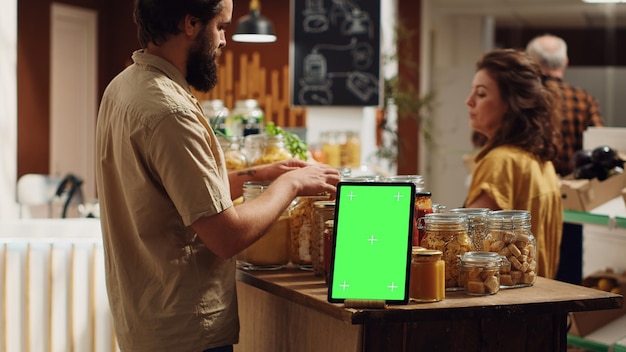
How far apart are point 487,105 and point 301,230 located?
1043 millimetres

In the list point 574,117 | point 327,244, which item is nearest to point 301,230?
point 327,244

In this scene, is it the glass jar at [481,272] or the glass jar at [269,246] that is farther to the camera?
the glass jar at [269,246]

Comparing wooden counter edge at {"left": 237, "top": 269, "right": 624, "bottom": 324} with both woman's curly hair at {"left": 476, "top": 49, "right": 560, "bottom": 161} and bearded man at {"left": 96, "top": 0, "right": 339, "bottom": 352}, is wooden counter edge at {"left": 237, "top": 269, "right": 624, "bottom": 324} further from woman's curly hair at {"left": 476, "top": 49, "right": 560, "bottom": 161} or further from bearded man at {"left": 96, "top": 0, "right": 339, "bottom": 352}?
woman's curly hair at {"left": 476, "top": 49, "right": 560, "bottom": 161}

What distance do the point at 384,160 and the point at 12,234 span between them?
6.71 meters

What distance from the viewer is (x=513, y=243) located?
7.32 ft

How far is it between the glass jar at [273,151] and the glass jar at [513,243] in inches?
34.3

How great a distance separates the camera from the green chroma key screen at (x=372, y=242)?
197 centimetres

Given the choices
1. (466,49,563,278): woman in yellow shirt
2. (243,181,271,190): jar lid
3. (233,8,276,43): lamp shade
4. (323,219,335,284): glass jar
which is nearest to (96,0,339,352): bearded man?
(323,219,335,284): glass jar

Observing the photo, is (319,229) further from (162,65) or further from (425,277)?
(162,65)

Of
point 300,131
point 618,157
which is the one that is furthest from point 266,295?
point 300,131

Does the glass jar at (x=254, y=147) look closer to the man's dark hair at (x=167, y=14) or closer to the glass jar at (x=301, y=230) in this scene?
the glass jar at (x=301, y=230)

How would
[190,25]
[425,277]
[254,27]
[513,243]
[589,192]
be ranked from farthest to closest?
[254,27], [589,192], [513,243], [190,25], [425,277]

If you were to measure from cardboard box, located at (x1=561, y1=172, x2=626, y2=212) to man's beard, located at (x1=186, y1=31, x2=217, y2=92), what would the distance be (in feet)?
7.25

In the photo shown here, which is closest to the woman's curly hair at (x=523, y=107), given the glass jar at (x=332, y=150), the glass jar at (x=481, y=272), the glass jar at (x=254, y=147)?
the glass jar at (x=254, y=147)
